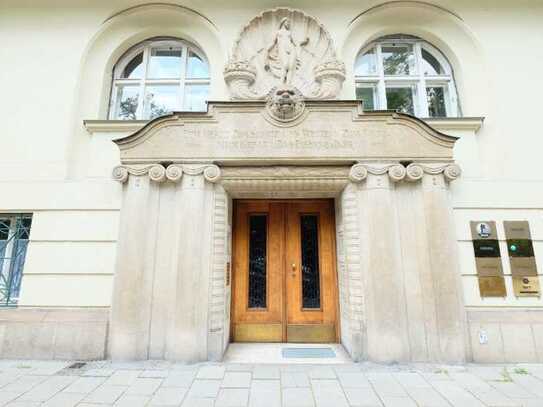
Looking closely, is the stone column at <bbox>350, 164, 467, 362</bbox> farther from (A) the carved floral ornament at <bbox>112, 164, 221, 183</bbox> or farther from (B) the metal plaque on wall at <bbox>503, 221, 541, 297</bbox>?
(A) the carved floral ornament at <bbox>112, 164, 221, 183</bbox>

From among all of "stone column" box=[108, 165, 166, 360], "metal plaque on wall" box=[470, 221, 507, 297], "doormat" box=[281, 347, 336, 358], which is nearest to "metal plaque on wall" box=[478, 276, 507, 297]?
"metal plaque on wall" box=[470, 221, 507, 297]

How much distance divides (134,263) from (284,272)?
249cm

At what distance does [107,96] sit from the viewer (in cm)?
565

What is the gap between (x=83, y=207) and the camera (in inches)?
189

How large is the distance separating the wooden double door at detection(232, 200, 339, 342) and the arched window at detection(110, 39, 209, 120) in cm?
239

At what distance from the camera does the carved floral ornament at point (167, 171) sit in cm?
454

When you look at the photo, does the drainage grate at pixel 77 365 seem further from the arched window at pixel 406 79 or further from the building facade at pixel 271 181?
the arched window at pixel 406 79

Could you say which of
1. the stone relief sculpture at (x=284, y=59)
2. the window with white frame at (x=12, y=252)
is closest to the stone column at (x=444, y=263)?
the stone relief sculpture at (x=284, y=59)

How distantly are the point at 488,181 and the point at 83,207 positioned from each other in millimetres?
6760

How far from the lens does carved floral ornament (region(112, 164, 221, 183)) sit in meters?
4.54

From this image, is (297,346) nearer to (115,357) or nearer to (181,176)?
(115,357)

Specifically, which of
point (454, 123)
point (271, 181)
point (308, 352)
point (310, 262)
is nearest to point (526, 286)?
point (454, 123)

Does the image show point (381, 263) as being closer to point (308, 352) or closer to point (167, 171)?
point (308, 352)

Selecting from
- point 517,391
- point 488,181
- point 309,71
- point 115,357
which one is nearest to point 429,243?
point 488,181
